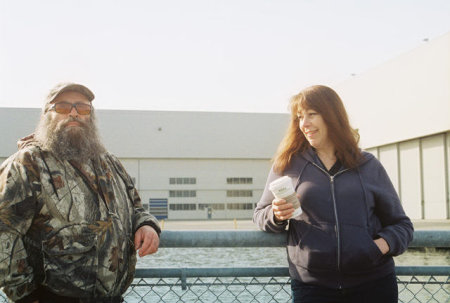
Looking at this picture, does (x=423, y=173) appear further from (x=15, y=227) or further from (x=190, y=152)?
(x=15, y=227)

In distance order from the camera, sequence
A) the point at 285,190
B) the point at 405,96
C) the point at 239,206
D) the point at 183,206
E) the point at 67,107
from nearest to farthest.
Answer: the point at 285,190
the point at 67,107
the point at 405,96
the point at 183,206
the point at 239,206

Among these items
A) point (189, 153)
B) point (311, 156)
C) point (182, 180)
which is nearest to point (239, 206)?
point (182, 180)

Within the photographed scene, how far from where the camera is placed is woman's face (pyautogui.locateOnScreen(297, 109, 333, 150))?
2.65 metres

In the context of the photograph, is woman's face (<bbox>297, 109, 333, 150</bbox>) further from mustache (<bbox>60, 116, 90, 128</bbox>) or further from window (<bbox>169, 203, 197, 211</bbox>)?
window (<bbox>169, 203, 197, 211</bbox>)

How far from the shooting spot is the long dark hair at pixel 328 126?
2637 millimetres

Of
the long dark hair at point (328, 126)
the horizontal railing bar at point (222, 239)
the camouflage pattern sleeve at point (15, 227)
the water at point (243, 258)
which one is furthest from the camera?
the water at point (243, 258)

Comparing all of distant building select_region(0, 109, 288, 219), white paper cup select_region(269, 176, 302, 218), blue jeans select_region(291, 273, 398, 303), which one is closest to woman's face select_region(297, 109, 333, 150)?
white paper cup select_region(269, 176, 302, 218)

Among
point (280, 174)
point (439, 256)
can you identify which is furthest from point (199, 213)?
point (280, 174)

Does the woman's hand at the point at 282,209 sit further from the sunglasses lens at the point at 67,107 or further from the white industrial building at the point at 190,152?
the white industrial building at the point at 190,152

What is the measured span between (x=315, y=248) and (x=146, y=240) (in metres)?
0.76

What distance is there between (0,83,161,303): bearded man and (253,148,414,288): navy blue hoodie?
688 mm

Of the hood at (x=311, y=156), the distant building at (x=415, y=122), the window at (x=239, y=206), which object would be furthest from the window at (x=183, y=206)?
the hood at (x=311, y=156)

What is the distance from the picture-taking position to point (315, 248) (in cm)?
249

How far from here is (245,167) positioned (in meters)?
64.2
